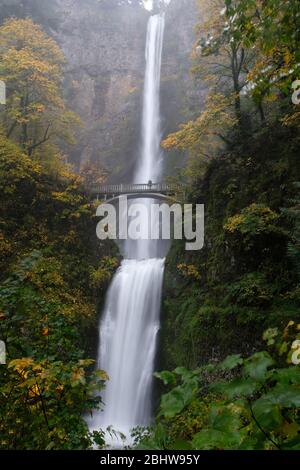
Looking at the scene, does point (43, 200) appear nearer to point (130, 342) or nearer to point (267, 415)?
point (130, 342)

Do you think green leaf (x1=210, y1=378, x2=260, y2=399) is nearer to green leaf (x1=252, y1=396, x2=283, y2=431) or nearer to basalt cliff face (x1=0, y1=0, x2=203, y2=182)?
green leaf (x1=252, y1=396, x2=283, y2=431)

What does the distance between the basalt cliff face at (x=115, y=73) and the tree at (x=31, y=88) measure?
12.8 m

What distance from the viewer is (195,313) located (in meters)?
11.6

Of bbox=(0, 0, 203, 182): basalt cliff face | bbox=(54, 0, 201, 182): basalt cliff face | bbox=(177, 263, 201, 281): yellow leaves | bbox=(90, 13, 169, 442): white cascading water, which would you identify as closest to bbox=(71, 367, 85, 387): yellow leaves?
bbox=(177, 263, 201, 281): yellow leaves

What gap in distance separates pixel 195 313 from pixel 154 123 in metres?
25.5

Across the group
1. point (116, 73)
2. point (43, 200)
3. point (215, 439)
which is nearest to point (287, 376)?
point (215, 439)

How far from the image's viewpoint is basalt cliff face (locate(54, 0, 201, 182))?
3450cm

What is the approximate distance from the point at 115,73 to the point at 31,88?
72.8 feet

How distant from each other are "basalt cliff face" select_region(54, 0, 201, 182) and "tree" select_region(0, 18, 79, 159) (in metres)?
12.8

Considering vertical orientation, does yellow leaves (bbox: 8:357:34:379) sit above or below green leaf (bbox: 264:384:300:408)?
below

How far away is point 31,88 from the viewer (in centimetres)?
1855

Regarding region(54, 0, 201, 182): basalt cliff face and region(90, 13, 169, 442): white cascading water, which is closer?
region(90, 13, 169, 442): white cascading water

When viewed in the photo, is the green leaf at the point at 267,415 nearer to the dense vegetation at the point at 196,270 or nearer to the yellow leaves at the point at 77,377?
the dense vegetation at the point at 196,270
